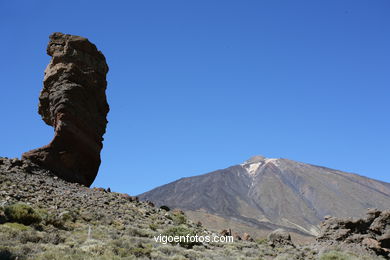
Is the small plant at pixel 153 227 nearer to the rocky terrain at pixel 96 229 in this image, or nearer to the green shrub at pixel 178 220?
the rocky terrain at pixel 96 229

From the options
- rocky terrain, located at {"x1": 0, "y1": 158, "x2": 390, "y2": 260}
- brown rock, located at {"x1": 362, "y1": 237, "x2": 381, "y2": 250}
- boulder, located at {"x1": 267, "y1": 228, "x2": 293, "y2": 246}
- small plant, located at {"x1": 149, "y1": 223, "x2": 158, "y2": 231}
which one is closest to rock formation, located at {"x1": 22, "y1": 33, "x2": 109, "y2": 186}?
rocky terrain, located at {"x1": 0, "y1": 158, "x2": 390, "y2": 260}

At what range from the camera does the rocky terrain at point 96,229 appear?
11.5m

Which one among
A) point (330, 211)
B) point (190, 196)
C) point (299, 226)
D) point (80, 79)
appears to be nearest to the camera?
point (80, 79)

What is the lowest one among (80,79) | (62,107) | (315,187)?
(62,107)

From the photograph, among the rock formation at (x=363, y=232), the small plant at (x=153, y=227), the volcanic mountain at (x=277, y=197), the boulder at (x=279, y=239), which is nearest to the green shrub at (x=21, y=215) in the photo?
the small plant at (x=153, y=227)

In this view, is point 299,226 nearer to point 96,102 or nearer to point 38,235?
point 96,102

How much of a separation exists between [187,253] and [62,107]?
1453cm

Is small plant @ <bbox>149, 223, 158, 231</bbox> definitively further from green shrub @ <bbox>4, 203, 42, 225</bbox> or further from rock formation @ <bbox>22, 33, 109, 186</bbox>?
rock formation @ <bbox>22, 33, 109, 186</bbox>

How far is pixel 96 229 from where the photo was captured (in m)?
15.6

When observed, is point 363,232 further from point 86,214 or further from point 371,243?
point 86,214

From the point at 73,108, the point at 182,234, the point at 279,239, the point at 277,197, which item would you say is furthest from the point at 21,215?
the point at 277,197

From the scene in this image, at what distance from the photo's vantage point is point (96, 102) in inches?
1057

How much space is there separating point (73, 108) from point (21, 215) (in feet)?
39.1

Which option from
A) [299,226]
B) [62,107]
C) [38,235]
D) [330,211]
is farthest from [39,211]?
[330,211]
